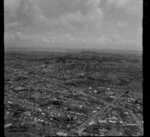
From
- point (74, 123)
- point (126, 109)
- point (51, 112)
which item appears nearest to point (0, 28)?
point (74, 123)

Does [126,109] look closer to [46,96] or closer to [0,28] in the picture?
[46,96]

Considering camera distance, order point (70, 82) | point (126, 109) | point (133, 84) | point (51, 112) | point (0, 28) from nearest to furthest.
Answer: point (0, 28) → point (51, 112) → point (126, 109) → point (133, 84) → point (70, 82)

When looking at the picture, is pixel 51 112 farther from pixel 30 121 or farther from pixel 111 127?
pixel 111 127

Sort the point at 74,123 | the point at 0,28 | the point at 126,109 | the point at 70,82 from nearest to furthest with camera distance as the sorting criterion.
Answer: the point at 0,28 < the point at 74,123 < the point at 126,109 < the point at 70,82

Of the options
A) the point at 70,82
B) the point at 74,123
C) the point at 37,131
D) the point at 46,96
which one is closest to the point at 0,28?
the point at 37,131

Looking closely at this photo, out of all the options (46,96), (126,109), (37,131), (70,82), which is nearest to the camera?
(37,131)

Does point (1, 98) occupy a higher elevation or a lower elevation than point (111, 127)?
higher
